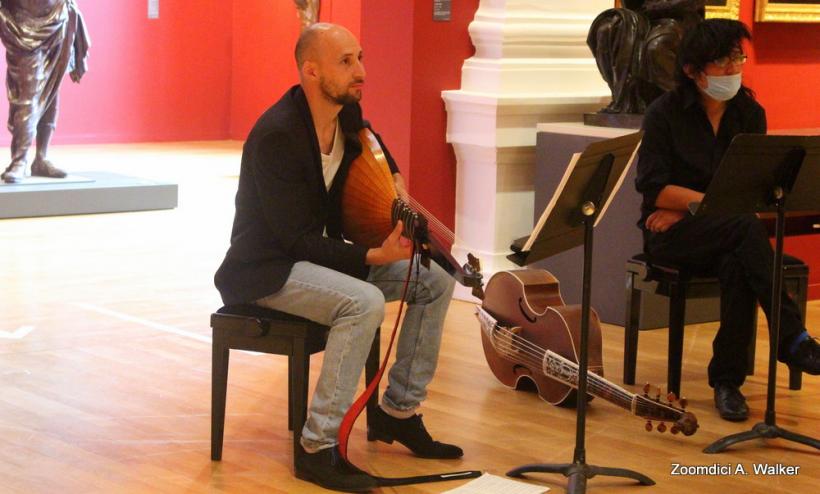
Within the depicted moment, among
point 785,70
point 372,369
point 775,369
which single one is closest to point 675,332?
point 775,369

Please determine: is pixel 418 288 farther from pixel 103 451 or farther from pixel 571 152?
pixel 571 152

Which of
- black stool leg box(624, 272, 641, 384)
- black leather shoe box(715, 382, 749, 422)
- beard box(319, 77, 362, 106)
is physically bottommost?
black leather shoe box(715, 382, 749, 422)

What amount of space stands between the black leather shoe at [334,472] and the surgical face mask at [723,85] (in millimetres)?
1782

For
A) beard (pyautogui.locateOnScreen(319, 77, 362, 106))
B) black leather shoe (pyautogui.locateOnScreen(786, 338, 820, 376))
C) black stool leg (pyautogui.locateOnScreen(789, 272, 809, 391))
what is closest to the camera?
beard (pyautogui.locateOnScreen(319, 77, 362, 106))

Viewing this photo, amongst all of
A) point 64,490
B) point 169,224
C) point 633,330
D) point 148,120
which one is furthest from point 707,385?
point 148,120

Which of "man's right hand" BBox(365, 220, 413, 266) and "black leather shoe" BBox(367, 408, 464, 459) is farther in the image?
"black leather shoe" BBox(367, 408, 464, 459)

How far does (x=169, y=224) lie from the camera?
327 inches

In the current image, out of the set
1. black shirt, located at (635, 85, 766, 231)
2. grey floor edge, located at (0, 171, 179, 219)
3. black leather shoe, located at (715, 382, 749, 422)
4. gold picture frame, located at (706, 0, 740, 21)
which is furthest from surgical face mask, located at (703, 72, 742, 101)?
grey floor edge, located at (0, 171, 179, 219)

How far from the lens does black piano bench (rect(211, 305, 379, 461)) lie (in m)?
3.57

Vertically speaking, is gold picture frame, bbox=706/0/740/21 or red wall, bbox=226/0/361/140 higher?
gold picture frame, bbox=706/0/740/21

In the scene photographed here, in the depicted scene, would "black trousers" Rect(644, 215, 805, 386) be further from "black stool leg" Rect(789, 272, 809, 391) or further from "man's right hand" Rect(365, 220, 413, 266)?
"man's right hand" Rect(365, 220, 413, 266)

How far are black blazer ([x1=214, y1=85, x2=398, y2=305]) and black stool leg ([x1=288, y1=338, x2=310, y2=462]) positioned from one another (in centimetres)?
18

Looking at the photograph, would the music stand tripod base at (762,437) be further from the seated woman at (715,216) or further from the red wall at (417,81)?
the red wall at (417,81)

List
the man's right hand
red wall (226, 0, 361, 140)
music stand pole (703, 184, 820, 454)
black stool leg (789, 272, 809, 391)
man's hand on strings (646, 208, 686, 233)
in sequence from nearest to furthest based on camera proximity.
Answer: the man's right hand → music stand pole (703, 184, 820, 454) → man's hand on strings (646, 208, 686, 233) → black stool leg (789, 272, 809, 391) → red wall (226, 0, 361, 140)
